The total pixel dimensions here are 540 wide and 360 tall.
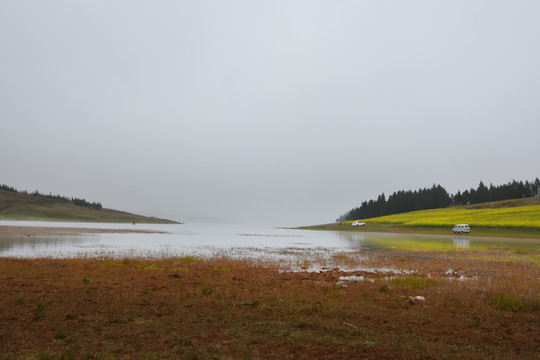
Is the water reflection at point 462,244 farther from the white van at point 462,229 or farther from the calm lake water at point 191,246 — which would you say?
the white van at point 462,229

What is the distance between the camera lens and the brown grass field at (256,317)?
7562 mm

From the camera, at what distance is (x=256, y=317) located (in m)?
10.3

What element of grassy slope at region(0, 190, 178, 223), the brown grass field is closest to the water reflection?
the brown grass field

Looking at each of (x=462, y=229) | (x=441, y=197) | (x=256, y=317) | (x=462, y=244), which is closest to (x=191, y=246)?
(x=256, y=317)

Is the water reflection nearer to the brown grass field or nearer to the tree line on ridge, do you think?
the brown grass field

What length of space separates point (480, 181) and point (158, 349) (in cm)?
19396

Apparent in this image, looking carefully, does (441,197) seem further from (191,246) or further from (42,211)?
(42,211)

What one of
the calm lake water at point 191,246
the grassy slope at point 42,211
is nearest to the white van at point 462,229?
the calm lake water at point 191,246

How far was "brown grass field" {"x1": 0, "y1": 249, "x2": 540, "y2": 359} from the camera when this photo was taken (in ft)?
24.8

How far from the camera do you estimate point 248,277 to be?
18.1 metres

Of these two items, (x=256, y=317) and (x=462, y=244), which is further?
(x=462, y=244)

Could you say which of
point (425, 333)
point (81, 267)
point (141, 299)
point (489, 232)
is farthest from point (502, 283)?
point (489, 232)

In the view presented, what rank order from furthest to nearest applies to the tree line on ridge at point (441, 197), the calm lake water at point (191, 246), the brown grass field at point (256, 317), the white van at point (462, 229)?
the tree line on ridge at point (441, 197), the white van at point (462, 229), the calm lake water at point (191, 246), the brown grass field at point (256, 317)

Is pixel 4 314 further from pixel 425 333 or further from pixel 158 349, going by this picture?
pixel 425 333
